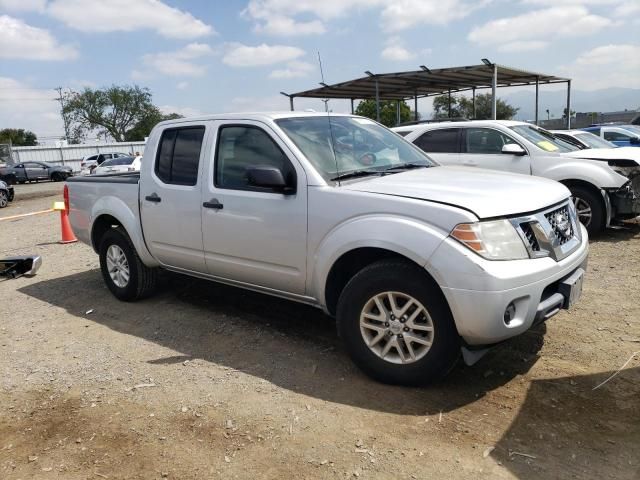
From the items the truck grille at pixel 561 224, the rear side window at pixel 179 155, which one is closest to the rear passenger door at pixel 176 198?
the rear side window at pixel 179 155

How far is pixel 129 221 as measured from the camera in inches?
211

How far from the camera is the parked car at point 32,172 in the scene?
33469 millimetres

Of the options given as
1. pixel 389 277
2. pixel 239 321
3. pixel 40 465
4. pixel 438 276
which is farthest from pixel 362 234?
pixel 40 465

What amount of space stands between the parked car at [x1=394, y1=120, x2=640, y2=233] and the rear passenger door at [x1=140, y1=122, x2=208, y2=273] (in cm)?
507

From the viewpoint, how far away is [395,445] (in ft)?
9.59

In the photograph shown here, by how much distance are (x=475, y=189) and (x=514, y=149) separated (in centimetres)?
498

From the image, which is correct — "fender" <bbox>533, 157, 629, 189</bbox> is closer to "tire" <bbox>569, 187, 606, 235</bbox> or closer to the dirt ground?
"tire" <bbox>569, 187, 606, 235</bbox>

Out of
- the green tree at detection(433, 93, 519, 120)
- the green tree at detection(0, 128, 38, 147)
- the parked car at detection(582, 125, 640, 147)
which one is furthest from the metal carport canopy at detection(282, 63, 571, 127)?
the green tree at detection(0, 128, 38, 147)

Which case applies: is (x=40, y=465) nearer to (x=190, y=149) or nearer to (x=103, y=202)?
(x=190, y=149)

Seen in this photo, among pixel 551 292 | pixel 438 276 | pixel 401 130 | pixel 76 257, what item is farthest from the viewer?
pixel 401 130

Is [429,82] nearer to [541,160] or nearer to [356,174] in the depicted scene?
[541,160]

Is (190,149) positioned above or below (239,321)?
above

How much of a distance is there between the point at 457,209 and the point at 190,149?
8.54 feet

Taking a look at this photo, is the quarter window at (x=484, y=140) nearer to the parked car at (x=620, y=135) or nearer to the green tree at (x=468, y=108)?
the parked car at (x=620, y=135)
